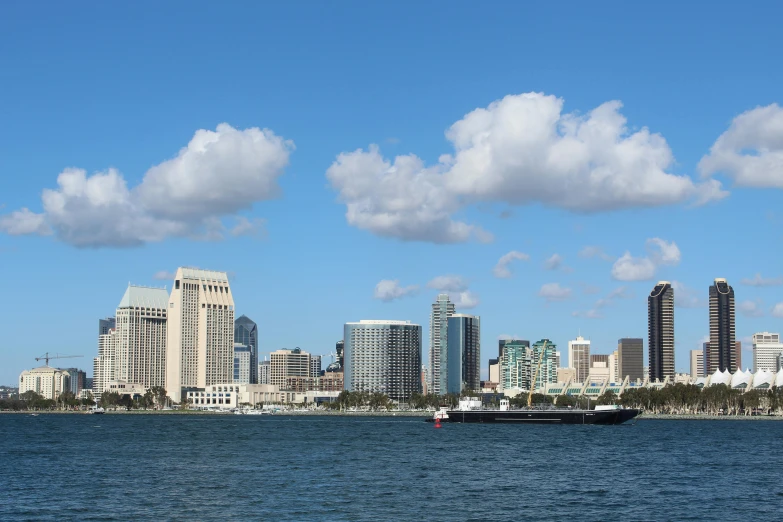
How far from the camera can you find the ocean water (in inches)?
2667

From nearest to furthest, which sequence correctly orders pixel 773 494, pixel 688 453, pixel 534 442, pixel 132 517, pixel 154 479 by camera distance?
pixel 132 517
pixel 773 494
pixel 154 479
pixel 688 453
pixel 534 442

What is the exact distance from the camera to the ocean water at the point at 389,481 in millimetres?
67750

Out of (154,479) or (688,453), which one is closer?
(154,479)

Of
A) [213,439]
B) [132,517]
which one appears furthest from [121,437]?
[132,517]

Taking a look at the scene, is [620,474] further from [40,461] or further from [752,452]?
[40,461]

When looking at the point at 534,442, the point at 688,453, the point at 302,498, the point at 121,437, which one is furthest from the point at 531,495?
the point at 121,437

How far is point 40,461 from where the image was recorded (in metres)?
110

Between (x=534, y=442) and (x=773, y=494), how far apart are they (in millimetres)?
73890

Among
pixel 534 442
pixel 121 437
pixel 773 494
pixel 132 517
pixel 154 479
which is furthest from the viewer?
pixel 121 437

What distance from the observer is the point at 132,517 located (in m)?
64.0

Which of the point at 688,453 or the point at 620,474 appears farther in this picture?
the point at 688,453

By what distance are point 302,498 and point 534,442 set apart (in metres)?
83.3

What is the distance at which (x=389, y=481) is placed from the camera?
87125mm

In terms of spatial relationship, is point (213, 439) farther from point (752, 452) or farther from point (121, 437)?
point (752, 452)
